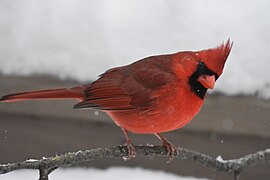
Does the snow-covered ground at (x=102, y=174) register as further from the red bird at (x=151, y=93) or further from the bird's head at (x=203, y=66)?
the bird's head at (x=203, y=66)

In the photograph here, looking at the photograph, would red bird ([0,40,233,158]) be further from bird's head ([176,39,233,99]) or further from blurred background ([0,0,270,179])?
blurred background ([0,0,270,179])

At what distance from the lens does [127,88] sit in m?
1.78

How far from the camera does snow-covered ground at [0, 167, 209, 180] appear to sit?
232 cm

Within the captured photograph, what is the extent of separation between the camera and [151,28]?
2465 millimetres

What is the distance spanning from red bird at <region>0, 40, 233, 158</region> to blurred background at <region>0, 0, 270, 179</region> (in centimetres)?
51

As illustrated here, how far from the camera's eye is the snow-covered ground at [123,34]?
2311 millimetres

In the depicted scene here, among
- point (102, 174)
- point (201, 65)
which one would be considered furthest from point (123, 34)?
point (201, 65)

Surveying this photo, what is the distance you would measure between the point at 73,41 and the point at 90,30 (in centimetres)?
9

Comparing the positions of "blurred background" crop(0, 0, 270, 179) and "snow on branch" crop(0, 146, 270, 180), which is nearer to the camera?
"snow on branch" crop(0, 146, 270, 180)

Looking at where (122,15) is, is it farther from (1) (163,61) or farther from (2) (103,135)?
(1) (163,61)

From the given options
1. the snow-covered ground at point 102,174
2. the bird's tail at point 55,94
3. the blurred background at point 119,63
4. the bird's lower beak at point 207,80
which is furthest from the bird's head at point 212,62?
the snow-covered ground at point 102,174

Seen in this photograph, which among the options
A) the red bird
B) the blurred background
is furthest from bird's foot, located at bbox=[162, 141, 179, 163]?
the blurred background

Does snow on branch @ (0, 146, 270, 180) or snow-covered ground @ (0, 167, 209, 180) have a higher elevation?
snow-covered ground @ (0, 167, 209, 180)

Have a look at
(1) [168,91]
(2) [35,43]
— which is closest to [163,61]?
(1) [168,91]
